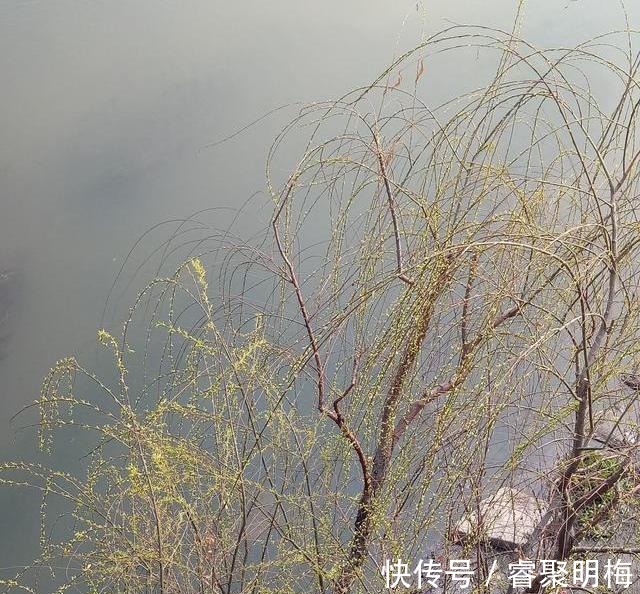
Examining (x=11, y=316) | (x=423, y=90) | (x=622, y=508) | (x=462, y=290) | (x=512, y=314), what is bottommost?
(x=622, y=508)

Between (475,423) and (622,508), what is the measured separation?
42 cm

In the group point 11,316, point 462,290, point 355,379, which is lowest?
point 355,379

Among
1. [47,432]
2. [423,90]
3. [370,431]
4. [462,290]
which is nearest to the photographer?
[370,431]

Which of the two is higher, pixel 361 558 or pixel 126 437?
pixel 126 437

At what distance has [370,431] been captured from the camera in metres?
1.33

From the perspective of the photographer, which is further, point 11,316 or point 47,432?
point 11,316

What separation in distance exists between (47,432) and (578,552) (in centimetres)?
174

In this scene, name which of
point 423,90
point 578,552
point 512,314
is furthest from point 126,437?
point 423,90

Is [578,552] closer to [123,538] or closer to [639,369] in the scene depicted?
[639,369]

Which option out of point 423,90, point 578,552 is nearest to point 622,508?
point 578,552

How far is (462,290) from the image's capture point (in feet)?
5.28

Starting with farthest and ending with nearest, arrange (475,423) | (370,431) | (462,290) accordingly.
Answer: (462,290) < (370,431) < (475,423)

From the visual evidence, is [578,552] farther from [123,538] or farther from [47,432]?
[47,432]

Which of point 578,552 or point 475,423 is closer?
point 475,423
